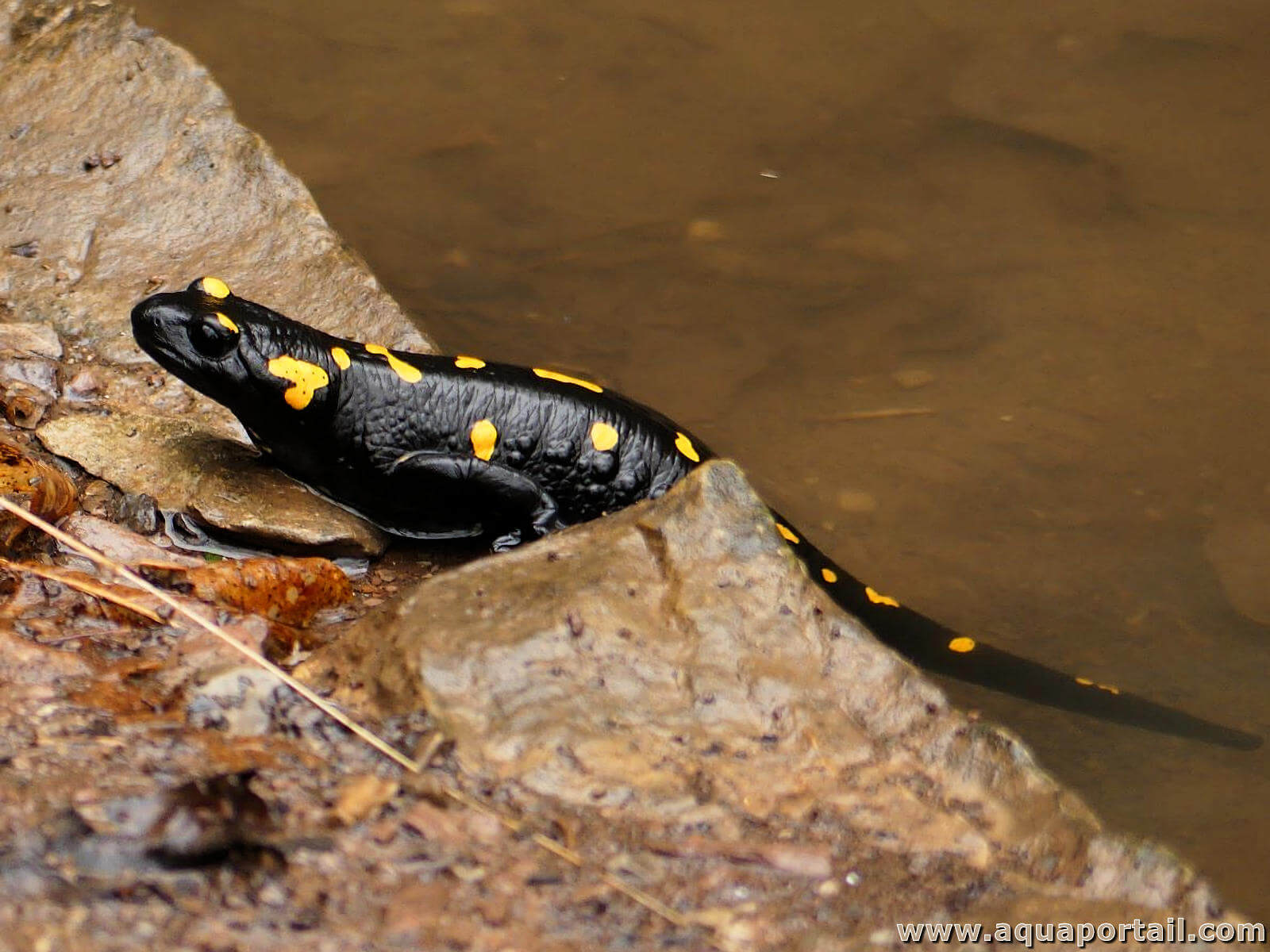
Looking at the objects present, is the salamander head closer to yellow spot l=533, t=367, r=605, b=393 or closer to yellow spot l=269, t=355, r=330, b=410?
yellow spot l=269, t=355, r=330, b=410

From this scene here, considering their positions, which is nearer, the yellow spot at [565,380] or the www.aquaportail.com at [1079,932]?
the www.aquaportail.com at [1079,932]

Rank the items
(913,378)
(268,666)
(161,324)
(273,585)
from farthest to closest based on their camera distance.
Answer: (913,378), (161,324), (273,585), (268,666)

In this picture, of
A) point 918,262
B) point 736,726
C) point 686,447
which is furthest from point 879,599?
point 918,262

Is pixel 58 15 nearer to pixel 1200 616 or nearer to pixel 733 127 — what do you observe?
pixel 733 127

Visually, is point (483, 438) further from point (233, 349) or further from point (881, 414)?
point (881, 414)

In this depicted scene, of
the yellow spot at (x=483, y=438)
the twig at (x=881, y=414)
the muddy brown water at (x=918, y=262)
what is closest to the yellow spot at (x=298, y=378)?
the yellow spot at (x=483, y=438)

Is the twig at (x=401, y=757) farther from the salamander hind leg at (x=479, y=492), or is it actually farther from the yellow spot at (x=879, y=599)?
the yellow spot at (x=879, y=599)
